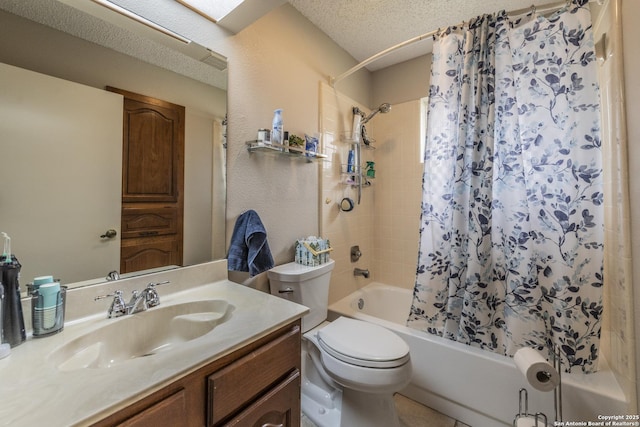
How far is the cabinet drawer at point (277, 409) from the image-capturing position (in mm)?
744

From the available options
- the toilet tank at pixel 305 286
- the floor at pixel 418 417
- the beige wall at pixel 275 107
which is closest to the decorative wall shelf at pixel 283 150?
the beige wall at pixel 275 107

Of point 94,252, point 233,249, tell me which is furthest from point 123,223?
point 233,249

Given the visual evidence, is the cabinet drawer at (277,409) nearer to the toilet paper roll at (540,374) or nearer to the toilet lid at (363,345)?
the toilet lid at (363,345)

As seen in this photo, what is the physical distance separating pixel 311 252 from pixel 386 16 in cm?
172

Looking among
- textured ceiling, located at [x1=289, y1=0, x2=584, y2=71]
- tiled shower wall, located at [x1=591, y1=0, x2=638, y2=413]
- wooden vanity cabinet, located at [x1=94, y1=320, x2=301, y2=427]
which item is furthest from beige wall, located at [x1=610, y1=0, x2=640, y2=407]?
wooden vanity cabinet, located at [x1=94, y1=320, x2=301, y2=427]

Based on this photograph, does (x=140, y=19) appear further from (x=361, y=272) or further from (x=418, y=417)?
(x=418, y=417)

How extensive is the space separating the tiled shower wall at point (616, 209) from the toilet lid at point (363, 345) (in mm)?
877

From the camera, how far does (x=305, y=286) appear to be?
151 cm

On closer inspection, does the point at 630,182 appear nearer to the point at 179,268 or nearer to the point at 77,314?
the point at 179,268

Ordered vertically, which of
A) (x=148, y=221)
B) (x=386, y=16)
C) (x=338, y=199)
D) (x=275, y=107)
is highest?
(x=386, y=16)

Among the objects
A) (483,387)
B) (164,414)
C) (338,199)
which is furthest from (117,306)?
(483,387)

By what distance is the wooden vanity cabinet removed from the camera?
0.57 meters

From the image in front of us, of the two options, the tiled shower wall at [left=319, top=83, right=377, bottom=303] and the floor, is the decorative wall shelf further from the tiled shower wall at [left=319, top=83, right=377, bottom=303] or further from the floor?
the floor

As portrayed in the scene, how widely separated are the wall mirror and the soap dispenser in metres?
0.14
